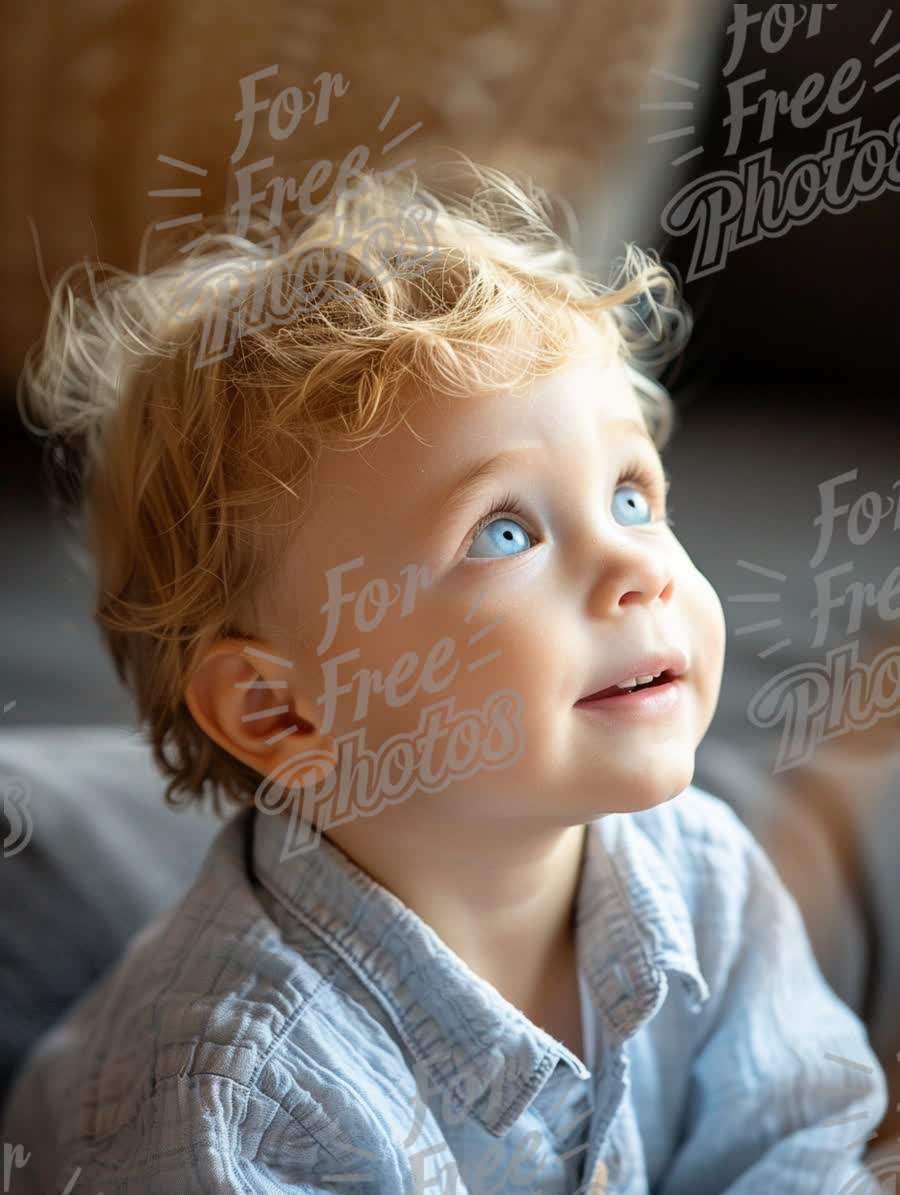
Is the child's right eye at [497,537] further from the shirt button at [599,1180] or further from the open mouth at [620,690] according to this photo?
the shirt button at [599,1180]

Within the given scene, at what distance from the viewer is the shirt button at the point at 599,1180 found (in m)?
0.47

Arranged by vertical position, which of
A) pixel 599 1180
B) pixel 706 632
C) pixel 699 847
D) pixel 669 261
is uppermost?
pixel 669 261

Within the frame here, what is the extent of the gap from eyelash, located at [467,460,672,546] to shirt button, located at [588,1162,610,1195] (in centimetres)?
24

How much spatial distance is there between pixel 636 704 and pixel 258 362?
0.16 metres

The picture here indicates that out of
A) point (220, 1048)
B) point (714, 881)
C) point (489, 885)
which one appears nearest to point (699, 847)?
point (714, 881)

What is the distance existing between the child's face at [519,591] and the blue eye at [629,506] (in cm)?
1

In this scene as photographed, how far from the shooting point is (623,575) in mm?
389

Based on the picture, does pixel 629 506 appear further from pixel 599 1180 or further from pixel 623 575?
pixel 599 1180

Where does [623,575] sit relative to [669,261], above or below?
below

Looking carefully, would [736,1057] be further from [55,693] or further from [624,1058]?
[55,693]

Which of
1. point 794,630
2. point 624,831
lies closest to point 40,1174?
point 624,831

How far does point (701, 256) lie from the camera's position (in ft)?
1.60

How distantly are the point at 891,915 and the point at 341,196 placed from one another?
1.21 feet

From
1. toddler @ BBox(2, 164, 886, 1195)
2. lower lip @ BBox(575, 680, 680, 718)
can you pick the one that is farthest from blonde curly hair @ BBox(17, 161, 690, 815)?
lower lip @ BBox(575, 680, 680, 718)
